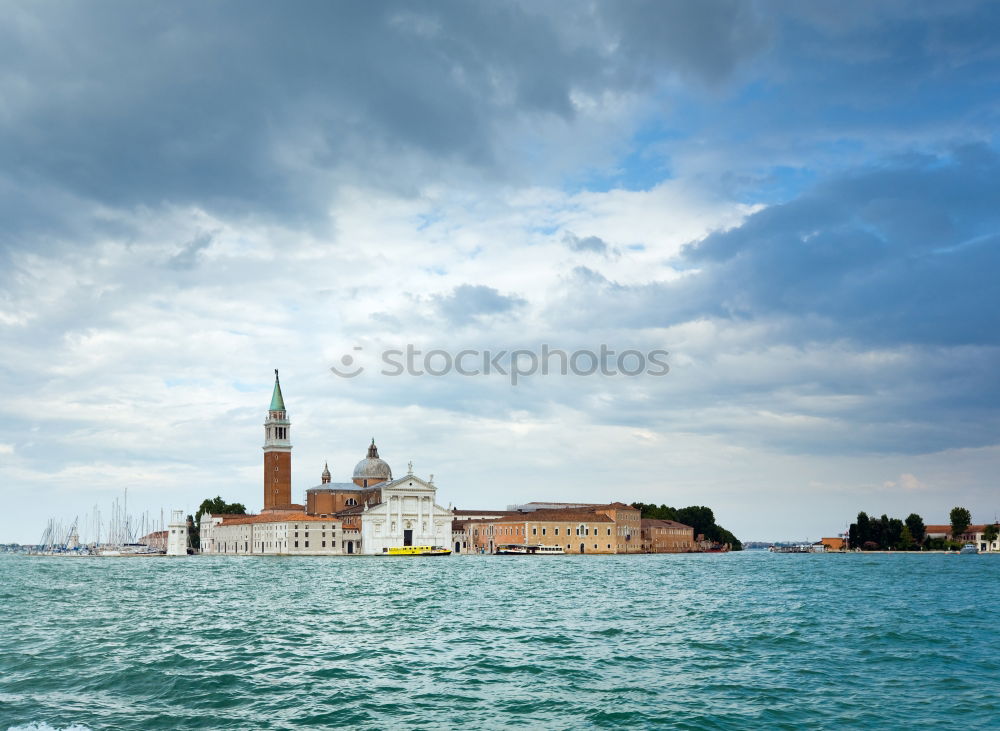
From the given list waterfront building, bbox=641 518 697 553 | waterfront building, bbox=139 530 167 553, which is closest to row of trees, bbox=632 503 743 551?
waterfront building, bbox=641 518 697 553

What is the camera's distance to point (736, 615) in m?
30.5

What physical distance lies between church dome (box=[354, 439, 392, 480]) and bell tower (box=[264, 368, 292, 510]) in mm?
10540

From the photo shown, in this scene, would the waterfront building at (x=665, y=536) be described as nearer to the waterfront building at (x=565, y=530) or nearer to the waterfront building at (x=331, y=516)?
the waterfront building at (x=565, y=530)

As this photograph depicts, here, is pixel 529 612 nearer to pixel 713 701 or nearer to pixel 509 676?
pixel 509 676

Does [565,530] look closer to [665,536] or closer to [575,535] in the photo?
[575,535]

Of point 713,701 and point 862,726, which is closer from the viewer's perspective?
point 862,726

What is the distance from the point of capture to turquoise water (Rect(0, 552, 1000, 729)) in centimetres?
1507

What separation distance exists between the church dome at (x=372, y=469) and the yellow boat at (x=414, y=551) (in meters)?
17.8

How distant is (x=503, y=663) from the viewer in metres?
19.9

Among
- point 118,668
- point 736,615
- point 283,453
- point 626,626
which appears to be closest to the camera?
point 118,668

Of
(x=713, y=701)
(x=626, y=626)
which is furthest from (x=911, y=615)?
(x=713, y=701)

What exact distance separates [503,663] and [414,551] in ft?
326

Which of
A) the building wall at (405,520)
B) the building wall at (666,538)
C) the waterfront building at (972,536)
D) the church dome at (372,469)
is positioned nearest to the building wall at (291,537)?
the building wall at (405,520)

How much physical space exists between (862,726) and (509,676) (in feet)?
22.0
